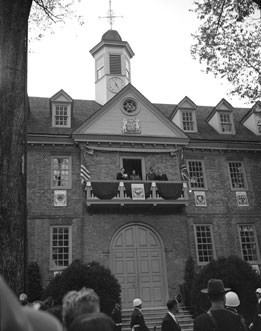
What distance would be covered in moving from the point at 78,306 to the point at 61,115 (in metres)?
21.6

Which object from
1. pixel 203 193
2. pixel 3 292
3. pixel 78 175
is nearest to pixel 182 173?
pixel 203 193

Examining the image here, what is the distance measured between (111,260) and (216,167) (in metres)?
8.48

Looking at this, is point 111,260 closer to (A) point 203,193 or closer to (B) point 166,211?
(B) point 166,211

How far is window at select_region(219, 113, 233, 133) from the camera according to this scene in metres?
25.5

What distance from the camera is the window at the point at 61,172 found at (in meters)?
20.9

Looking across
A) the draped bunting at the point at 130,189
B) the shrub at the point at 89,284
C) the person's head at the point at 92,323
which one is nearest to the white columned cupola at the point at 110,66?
the draped bunting at the point at 130,189

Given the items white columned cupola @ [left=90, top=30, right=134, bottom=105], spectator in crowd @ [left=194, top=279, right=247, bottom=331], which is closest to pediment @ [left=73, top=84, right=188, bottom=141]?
white columned cupola @ [left=90, top=30, right=134, bottom=105]

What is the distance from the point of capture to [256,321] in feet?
31.1

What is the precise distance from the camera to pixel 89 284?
50.9 ft

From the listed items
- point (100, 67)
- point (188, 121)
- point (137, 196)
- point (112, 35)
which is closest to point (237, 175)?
point (188, 121)

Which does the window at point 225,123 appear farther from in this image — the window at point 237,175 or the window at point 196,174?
the window at point 196,174

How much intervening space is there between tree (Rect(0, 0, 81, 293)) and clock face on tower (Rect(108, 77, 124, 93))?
20075mm

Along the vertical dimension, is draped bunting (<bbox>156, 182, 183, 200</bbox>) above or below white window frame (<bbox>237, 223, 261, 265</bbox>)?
above

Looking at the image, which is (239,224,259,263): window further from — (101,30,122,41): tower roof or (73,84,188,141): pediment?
(101,30,122,41): tower roof
